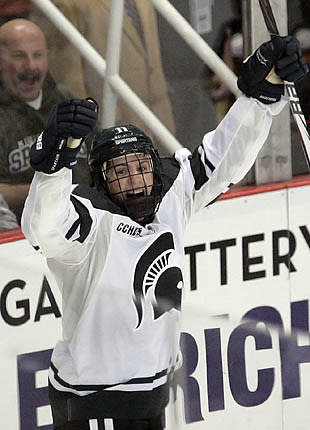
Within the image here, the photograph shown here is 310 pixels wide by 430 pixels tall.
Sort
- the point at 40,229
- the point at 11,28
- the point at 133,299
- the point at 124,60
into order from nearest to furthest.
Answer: the point at 40,229 < the point at 133,299 < the point at 11,28 < the point at 124,60

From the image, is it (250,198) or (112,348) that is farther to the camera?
(250,198)

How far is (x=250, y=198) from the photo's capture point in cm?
339

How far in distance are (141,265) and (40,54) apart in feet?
3.02

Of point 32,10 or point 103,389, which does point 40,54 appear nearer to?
point 32,10

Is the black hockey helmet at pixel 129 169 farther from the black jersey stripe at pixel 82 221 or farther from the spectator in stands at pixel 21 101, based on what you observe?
the spectator in stands at pixel 21 101

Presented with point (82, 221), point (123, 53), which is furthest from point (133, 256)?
point (123, 53)

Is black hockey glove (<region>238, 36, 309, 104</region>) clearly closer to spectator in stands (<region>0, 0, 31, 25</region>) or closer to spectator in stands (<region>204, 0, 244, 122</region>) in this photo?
spectator in stands (<region>0, 0, 31, 25</region>)

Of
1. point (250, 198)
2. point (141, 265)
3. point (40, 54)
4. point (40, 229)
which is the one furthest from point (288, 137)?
point (40, 229)

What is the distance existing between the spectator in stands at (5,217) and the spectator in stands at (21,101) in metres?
0.02

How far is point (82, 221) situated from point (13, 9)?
0.93m

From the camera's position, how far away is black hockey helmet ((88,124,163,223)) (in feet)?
7.95

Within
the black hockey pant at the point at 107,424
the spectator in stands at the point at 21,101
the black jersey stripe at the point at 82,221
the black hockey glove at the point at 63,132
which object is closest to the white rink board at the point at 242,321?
the spectator in stands at the point at 21,101

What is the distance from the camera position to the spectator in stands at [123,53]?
10.5ft

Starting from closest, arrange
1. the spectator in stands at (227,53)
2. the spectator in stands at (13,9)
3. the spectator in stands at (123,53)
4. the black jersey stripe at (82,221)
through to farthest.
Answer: the black jersey stripe at (82,221)
the spectator in stands at (13,9)
the spectator in stands at (123,53)
the spectator in stands at (227,53)
